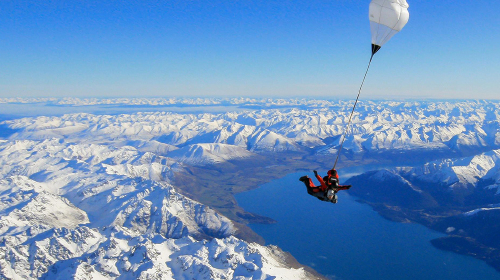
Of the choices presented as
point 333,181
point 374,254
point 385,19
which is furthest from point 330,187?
point 374,254

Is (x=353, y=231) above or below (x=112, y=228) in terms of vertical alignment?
below

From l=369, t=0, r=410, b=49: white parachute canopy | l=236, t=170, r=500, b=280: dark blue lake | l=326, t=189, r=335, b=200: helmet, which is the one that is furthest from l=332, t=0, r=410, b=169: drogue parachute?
l=236, t=170, r=500, b=280: dark blue lake

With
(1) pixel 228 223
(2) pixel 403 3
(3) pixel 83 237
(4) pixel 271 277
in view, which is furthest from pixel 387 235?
(2) pixel 403 3

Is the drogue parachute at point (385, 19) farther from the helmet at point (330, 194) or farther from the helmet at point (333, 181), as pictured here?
the helmet at point (330, 194)

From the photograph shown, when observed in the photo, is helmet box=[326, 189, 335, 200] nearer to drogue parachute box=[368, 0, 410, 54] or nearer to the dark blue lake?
drogue parachute box=[368, 0, 410, 54]

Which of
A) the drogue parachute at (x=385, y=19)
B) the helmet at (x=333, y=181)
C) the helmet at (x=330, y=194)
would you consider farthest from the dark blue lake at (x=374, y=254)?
the drogue parachute at (x=385, y=19)

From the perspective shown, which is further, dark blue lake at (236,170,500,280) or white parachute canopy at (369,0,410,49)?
dark blue lake at (236,170,500,280)

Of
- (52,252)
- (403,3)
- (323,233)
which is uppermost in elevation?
(403,3)

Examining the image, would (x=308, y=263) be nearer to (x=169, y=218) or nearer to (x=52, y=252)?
(x=169, y=218)
